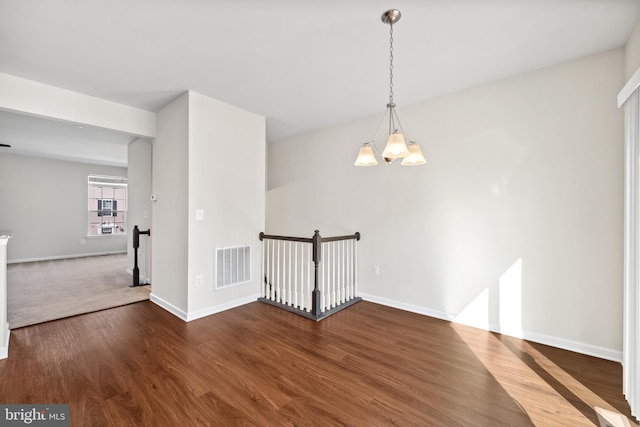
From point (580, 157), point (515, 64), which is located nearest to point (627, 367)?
point (580, 157)

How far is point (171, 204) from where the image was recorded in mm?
3418

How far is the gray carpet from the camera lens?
3305mm

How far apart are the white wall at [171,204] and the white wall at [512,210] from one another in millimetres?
2332

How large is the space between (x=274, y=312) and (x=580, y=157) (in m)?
3.61

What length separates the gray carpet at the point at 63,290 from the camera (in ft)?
10.8

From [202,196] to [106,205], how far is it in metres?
6.58

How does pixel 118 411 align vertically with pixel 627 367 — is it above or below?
below

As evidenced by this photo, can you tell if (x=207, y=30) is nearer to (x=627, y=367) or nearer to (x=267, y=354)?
(x=267, y=354)

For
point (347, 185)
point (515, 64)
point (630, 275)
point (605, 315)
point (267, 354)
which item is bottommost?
point (267, 354)

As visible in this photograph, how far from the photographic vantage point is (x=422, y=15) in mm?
1928

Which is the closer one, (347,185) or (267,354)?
(267,354)

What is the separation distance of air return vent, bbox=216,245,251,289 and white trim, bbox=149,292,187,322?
0.49 meters

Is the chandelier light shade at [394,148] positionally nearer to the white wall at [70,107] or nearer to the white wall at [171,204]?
the white wall at [171,204]

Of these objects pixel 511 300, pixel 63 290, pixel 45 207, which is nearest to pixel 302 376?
pixel 511 300
